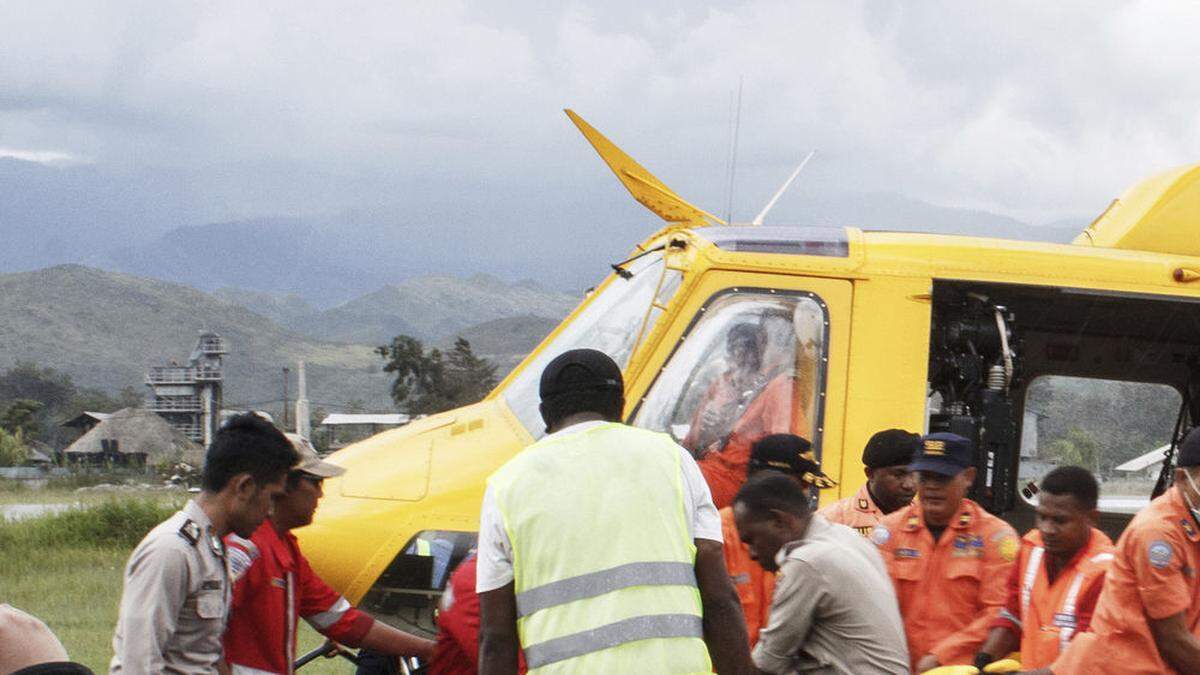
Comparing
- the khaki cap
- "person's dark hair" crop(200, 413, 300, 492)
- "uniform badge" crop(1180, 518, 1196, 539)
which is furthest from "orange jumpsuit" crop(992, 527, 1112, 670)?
"person's dark hair" crop(200, 413, 300, 492)

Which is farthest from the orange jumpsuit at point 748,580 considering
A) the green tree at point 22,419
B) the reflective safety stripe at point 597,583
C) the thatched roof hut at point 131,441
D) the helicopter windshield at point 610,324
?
the green tree at point 22,419

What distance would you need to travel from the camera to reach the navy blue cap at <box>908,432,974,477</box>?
19.7ft

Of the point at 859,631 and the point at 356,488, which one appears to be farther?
the point at 356,488

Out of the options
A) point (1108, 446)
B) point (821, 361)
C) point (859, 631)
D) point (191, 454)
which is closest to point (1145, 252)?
point (1108, 446)

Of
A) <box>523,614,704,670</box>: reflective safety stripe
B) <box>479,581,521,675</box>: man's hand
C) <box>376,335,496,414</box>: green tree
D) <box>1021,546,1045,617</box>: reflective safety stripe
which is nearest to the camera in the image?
<box>523,614,704,670</box>: reflective safety stripe

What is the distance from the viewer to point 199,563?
470 cm

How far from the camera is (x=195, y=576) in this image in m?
4.68

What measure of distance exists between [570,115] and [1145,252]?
322 cm

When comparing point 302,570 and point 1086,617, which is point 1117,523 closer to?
point 1086,617

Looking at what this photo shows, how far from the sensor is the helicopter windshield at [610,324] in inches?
301

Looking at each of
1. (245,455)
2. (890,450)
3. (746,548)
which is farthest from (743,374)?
(245,455)

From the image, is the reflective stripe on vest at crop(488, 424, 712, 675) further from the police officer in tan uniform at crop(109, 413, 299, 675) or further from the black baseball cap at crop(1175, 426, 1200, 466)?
the black baseball cap at crop(1175, 426, 1200, 466)

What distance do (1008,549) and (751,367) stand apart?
1805mm

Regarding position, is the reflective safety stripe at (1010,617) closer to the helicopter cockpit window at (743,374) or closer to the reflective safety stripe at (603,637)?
the helicopter cockpit window at (743,374)
